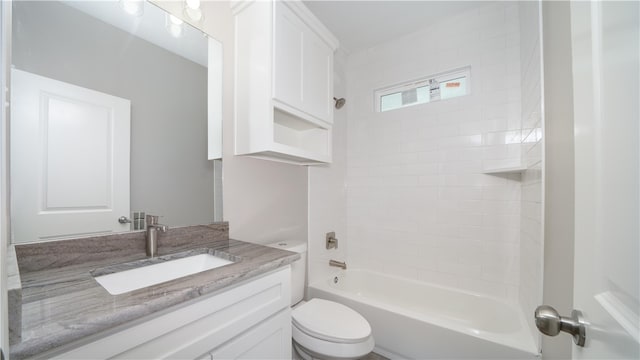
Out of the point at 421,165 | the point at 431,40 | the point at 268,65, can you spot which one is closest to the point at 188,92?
the point at 268,65

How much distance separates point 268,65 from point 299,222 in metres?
1.15

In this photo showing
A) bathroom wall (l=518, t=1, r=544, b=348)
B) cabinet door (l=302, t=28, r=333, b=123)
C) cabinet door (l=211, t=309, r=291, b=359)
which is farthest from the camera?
cabinet door (l=302, t=28, r=333, b=123)

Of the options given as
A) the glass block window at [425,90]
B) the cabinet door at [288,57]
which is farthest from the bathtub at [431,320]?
the glass block window at [425,90]

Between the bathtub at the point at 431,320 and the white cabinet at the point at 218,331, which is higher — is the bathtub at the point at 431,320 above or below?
below

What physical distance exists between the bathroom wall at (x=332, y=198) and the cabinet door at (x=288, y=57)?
75cm

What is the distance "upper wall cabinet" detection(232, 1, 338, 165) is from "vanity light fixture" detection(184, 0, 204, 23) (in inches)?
8.5

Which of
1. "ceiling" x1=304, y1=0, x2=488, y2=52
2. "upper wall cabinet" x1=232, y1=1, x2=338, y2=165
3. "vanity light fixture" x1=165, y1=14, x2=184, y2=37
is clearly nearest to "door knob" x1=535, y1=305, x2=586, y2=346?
"upper wall cabinet" x1=232, y1=1, x2=338, y2=165

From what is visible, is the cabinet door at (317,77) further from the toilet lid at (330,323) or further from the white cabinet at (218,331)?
the toilet lid at (330,323)

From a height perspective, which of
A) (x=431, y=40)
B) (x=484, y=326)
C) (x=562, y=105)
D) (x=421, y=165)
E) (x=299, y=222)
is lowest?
(x=484, y=326)

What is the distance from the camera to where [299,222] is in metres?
1.88

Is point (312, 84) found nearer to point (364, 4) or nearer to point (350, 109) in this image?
point (364, 4)

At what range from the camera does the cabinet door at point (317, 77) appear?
1.52m

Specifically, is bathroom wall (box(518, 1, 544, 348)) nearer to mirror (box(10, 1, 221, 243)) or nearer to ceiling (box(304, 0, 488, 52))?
ceiling (box(304, 0, 488, 52))

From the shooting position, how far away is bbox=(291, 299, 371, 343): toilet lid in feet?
4.00
